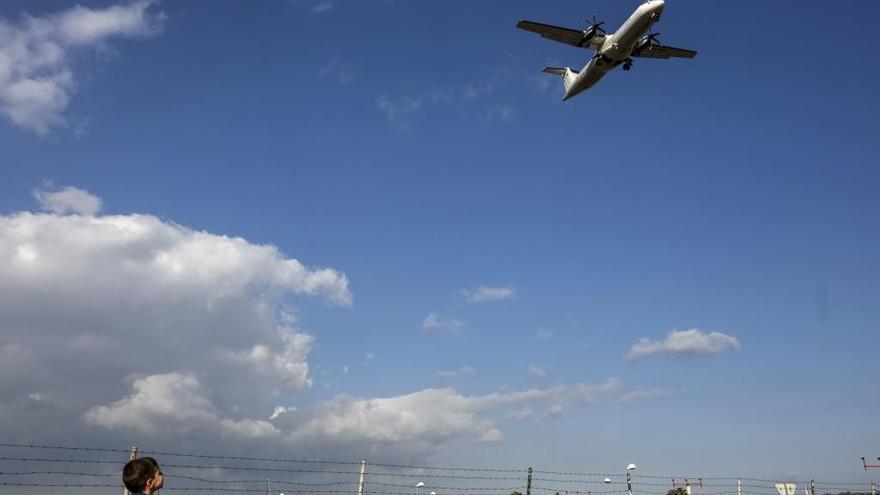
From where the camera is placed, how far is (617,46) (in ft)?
126

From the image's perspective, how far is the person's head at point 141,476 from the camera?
18.1ft

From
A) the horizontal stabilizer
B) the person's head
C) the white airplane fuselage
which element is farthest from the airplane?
the person's head

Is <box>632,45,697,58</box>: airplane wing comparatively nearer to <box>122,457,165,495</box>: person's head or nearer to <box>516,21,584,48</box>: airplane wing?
<box>516,21,584,48</box>: airplane wing

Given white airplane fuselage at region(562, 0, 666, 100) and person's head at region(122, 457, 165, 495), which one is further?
white airplane fuselage at region(562, 0, 666, 100)

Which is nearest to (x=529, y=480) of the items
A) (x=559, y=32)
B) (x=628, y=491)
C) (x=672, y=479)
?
(x=628, y=491)

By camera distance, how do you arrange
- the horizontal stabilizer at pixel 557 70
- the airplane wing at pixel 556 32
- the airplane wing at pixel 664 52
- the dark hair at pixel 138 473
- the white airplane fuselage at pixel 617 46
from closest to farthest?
the dark hair at pixel 138 473 < the white airplane fuselage at pixel 617 46 < the airplane wing at pixel 556 32 < the airplane wing at pixel 664 52 < the horizontal stabilizer at pixel 557 70

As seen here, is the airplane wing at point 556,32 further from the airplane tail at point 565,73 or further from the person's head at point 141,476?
the person's head at point 141,476

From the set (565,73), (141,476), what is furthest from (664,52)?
(141,476)

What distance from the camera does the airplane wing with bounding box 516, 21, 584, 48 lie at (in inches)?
1612

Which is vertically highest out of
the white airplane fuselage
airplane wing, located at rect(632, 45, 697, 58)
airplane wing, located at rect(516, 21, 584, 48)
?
airplane wing, located at rect(632, 45, 697, 58)

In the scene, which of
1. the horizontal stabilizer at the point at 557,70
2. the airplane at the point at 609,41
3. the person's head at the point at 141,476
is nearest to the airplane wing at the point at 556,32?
the airplane at the point at 609,41

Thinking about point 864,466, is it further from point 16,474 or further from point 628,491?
point 16,474

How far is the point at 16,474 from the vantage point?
39.8ft

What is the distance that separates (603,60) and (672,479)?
81.5 ft
